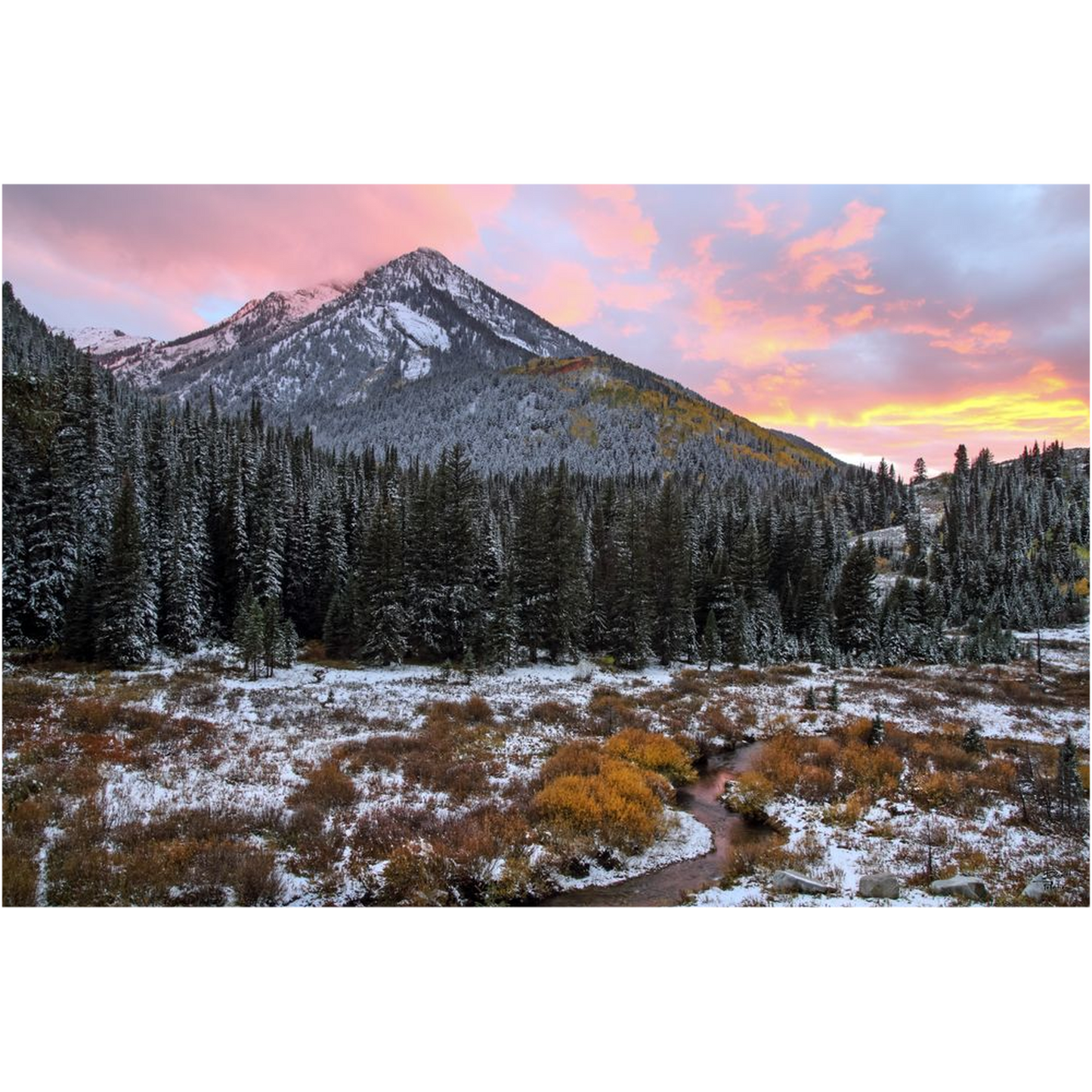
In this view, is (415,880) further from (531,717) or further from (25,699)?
(25,699)

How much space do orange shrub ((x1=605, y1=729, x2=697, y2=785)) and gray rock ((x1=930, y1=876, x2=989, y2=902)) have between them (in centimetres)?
780

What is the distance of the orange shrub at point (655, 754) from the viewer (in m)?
17.0

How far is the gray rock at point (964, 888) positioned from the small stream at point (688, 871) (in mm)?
3564

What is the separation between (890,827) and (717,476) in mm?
193800

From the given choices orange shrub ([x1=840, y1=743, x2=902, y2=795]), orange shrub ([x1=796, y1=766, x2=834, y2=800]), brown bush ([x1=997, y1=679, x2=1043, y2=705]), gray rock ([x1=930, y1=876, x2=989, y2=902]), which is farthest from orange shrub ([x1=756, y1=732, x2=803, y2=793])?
brown bush ([x1=997, y1=679, x2=1043, y2=705])

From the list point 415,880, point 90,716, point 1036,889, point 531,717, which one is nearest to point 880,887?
point 1036,889

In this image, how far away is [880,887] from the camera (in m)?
9.52

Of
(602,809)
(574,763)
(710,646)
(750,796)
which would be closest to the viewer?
(602,809)

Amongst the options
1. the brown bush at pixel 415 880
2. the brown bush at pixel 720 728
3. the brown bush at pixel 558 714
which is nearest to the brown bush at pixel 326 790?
the brown bush at pixel 415 880

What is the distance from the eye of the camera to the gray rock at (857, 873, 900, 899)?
9492 millimetres

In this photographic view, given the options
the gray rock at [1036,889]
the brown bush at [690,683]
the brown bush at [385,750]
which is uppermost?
the gray rock at [1036,889]

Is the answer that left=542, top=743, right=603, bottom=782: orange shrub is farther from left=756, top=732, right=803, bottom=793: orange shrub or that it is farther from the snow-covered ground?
left=756, top=732, right=803, bottom=793: orange shrub

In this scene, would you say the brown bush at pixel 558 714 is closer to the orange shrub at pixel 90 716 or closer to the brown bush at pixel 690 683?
the brown bush at pixel 690 683

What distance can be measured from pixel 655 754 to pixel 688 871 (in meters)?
6.09
